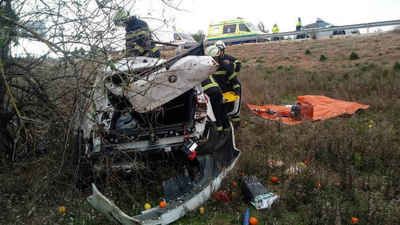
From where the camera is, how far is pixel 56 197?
3.84 m

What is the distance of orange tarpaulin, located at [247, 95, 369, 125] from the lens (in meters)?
6.89

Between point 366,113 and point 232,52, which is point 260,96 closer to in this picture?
point 366,113

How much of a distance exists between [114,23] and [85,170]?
165 cm

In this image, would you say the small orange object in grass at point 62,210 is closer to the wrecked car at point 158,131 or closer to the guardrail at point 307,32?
the wrecked car at point 158,131

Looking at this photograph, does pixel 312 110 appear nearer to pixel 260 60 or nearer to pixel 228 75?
pixel 228 75

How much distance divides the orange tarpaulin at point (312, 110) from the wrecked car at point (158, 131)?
2.87 m

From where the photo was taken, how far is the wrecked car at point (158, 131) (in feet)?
11.1

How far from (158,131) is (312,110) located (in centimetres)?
401

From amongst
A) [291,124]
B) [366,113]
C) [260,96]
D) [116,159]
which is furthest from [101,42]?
[260,96]

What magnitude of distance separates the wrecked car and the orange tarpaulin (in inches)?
113

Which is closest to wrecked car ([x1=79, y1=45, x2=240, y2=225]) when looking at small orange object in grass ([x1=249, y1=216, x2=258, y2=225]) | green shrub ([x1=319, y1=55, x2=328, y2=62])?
small orange object in grass ([x1=249, y1=216, x2=258, y2=225])

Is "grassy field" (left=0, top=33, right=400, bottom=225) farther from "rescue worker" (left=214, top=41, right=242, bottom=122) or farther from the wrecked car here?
"rescue worker" (left=214, top=41, right=242, bottom=122)

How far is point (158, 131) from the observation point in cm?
379

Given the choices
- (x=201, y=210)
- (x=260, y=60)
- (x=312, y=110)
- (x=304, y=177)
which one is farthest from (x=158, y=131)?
(x=260, y=60)
